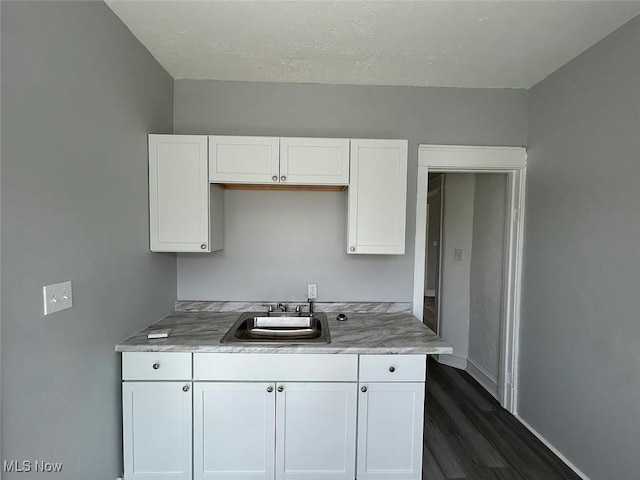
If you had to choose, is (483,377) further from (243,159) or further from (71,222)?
(71,222)

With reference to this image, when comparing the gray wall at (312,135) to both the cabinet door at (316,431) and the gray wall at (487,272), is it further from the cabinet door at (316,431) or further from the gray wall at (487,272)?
the cabinet door at (316,431)

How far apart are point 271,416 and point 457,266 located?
2489 millimetres

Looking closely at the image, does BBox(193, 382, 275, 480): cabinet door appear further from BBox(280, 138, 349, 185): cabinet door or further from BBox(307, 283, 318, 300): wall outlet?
BBox(280, 138, 349, 185): cabinet door

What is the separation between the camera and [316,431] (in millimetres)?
1741

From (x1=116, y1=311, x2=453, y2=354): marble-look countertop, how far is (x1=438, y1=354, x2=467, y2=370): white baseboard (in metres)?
1.59

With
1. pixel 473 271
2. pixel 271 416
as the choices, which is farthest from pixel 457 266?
pixel 271 416

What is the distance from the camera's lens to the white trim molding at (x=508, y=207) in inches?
95.2

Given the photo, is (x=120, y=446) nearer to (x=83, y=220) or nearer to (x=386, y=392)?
(x=83, y=220)

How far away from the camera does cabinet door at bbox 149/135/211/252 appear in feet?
6.47

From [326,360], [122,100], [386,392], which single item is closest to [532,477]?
[386,392]

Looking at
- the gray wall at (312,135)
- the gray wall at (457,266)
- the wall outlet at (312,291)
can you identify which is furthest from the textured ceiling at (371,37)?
the wall outlet at (312,291)

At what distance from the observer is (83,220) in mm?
1416

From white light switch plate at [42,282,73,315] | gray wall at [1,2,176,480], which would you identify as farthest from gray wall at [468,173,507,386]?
white light switch plate at [42,282,73,315]

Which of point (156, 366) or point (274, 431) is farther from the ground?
point (156, 366)
